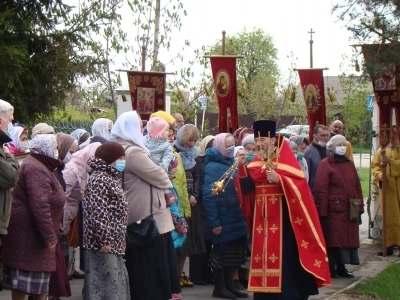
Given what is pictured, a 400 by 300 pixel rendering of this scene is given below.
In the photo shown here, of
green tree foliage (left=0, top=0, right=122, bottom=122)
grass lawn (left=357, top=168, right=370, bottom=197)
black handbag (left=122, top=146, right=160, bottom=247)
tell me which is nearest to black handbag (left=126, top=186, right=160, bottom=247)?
black handbag (left=122, top=146, right=160, bottom=247)

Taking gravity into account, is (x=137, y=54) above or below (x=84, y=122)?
above

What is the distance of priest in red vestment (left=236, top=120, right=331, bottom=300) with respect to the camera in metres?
8.43

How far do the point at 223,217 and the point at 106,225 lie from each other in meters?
2.55

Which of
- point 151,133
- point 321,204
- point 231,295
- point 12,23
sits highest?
point 12,23

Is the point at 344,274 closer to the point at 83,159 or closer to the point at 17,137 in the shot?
the point at 83,159

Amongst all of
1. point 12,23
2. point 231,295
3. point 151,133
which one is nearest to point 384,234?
point 231,295

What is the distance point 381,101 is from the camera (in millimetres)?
13219

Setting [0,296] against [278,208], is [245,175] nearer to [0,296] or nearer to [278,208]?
[278,208]

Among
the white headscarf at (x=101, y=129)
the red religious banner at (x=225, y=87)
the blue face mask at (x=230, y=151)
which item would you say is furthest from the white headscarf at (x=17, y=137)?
the red religious banner at (x=225, y=87)

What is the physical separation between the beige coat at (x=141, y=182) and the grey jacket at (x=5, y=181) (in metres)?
1.12

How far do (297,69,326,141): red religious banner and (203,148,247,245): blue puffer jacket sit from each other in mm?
6648

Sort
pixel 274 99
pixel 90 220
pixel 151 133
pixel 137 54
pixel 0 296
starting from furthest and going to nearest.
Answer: pixel 274 99
pixel 137 54
pixel 0 296
pixel 151 133
pixel 90 220

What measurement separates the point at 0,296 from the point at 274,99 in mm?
24613

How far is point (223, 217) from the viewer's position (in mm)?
9609
